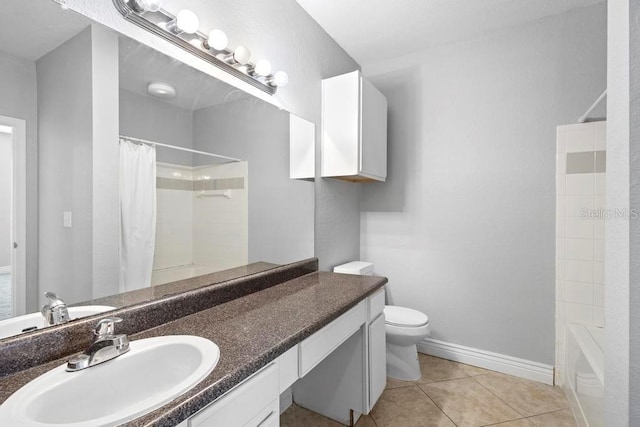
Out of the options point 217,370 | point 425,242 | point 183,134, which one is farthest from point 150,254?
point 425,242

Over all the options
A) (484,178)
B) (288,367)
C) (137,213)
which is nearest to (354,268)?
(484,178)

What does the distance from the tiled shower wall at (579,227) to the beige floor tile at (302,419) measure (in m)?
1.58

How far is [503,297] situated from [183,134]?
2376mm

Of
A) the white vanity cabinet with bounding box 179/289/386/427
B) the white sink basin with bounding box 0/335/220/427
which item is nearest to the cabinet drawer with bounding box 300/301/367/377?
the white vanity cabinet with bounding box 179/289/386/427

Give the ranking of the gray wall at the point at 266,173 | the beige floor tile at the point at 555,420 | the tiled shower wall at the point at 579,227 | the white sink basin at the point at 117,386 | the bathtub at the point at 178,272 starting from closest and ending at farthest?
the white sink basin at the point at 117,386 → the bathtub at the point at 178,272 → the gray wall at the point at 266,173 → the beige floor tile at the point at 555,420 → the tiled shower wall at the point at 579,227

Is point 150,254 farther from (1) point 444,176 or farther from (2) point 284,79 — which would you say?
(1) point 444,176

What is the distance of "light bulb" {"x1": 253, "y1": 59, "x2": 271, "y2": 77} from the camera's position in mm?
1592

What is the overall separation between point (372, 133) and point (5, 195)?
6.46 feet

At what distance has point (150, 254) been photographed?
1164 mm

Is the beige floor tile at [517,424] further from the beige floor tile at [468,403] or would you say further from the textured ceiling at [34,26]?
the textured ceiling at [34,26]

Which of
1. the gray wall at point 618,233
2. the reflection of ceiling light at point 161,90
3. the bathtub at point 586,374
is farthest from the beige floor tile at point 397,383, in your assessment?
the reflection of ceiling light at point 161,90

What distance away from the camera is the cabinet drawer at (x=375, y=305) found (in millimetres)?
1651

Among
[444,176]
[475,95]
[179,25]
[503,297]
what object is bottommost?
[503,297]

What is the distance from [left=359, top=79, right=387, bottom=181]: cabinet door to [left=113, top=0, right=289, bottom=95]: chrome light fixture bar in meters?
0.67
